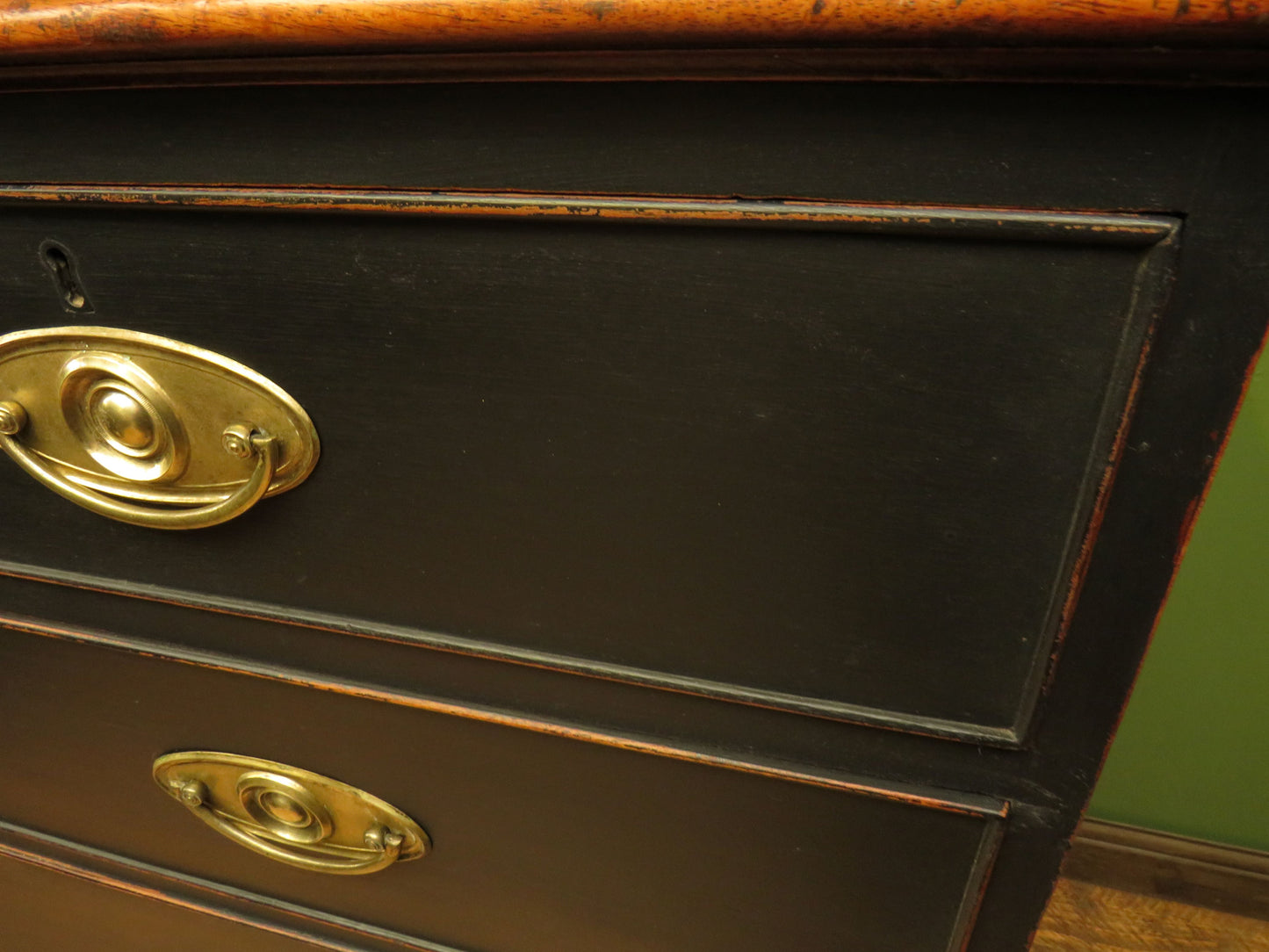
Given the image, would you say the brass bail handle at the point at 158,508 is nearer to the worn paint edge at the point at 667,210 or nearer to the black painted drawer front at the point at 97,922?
the worn paint edge at the point at 667,210

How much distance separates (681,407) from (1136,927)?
0.91 meters

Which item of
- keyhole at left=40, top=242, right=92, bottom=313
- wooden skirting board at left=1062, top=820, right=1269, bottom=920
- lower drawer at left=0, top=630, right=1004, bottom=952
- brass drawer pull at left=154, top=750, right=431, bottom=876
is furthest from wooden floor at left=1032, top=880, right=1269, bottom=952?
keyhole at left=40, top=242, right=92, bottom=313

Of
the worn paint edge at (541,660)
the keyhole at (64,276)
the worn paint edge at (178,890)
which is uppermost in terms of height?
the keyhole at (64,276)

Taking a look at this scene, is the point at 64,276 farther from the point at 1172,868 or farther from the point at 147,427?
A: the point at 1172,868

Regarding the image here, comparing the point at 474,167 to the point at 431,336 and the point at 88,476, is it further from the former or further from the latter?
the point at 88,476

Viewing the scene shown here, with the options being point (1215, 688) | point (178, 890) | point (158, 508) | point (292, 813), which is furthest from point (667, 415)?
point (1215, 688)

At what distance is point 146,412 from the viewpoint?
0.36 meters

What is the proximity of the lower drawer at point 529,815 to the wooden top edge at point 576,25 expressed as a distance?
0.28 m

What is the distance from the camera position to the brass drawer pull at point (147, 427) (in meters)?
0.35

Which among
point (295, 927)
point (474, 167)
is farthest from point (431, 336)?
point (295, 927)

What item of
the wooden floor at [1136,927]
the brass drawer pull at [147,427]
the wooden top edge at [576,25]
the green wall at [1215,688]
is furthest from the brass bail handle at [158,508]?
the wooden floor at [1136,927]

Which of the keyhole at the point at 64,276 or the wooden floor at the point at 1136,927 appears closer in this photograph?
the keyhole at the point at 64,276

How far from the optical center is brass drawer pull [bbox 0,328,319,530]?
13.9 inches

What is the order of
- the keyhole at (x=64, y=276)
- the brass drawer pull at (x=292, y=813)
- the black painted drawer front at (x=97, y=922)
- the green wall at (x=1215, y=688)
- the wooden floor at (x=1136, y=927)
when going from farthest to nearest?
the wooden floor at (x=1136, y=927) → the green wall at (x=1215, y=688) → the black painted drawer front at (x=97, y=922) → the brass drawer pull at (x=292, y=813) → the keyhole at (x=64, y=276)
